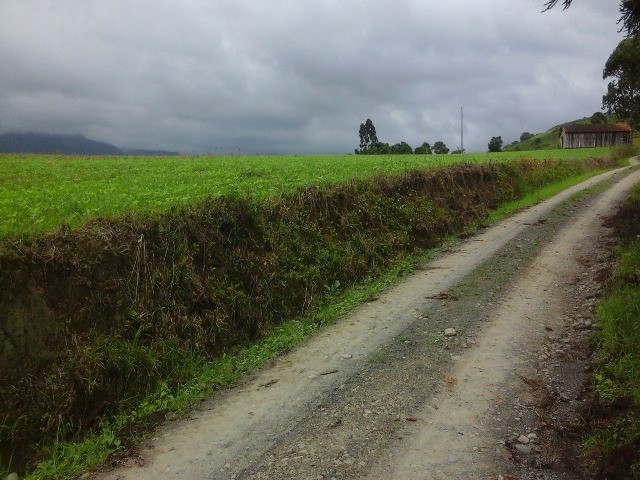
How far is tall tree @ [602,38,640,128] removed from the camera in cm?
1725

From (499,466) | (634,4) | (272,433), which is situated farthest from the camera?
(634,4)

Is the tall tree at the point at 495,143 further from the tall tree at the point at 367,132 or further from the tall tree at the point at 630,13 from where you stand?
the tall tree at the point at 630,13

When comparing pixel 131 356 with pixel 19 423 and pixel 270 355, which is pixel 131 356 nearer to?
pixel 19 423

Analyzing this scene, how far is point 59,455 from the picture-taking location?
18.7ft

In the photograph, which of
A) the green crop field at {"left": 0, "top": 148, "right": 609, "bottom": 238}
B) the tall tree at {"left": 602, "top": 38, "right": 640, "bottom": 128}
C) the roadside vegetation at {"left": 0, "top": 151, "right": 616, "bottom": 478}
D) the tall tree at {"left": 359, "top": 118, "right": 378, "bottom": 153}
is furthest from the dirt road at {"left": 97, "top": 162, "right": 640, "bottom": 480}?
the tall tree at {"left": 359, "top": 118, "right": 378, "bottom": 153}

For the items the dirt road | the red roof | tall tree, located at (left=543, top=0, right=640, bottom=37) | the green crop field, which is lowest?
the dirt road

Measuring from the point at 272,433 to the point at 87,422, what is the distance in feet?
9.06

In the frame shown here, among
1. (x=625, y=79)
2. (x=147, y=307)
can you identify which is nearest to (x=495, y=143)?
(x=625, y=79)

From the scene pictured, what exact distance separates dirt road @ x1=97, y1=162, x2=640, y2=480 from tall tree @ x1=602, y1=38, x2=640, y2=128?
11.4m

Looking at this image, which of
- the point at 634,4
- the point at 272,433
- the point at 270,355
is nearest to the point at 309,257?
the point at 270,355

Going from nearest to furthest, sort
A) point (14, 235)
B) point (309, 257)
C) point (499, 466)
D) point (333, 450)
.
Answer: point (499, 466) → point (333, 450) → point (14, 235) → point (309, 257)

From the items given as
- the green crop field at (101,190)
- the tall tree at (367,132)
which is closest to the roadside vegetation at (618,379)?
the green crop field at (101,190)

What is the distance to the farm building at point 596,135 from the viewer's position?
91.6 m

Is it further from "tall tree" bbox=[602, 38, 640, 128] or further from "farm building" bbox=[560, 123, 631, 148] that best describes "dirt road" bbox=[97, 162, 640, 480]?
"farm building" bbox=[560, 123, 631, 148]
